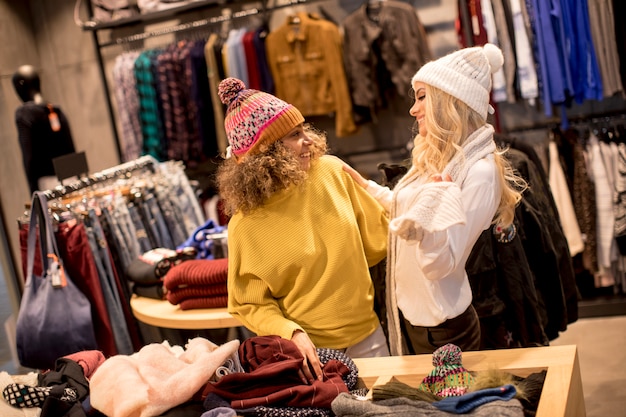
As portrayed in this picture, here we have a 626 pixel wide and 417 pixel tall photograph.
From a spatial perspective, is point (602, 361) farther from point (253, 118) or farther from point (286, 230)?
point (253, 118)

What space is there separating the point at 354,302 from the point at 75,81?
203 inches

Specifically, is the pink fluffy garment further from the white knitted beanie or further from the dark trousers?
the white knitted beanie

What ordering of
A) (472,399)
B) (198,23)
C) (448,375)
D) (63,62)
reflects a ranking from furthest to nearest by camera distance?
(63,62) → (198,23) → (448,375) → (472,399)

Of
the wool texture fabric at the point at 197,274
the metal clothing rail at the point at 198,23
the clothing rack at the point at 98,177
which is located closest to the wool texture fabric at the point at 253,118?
the wool texture fabric at the point at 197,274

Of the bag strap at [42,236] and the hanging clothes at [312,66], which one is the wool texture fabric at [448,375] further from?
the hanging clothes at [312,66]

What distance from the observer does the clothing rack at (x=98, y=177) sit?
12.5 feet

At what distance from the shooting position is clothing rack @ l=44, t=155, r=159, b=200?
382 centimetres

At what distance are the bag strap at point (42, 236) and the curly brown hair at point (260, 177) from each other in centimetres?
149

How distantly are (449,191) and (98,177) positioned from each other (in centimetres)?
271

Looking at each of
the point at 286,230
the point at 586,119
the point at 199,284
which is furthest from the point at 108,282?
the point at 586,119

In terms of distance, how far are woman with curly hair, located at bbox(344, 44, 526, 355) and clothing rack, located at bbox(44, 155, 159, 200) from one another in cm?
206

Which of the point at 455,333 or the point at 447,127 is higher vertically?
the point at 447,127

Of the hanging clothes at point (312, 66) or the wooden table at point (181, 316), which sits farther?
the hanging clothes at point (312, 66)

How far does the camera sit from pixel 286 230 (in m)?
2.34
